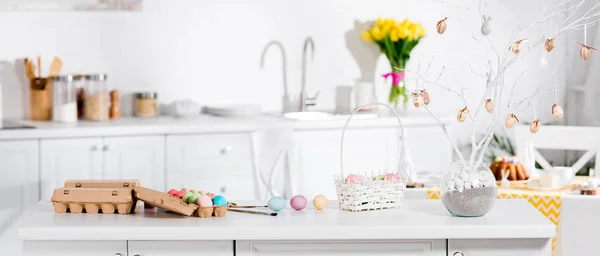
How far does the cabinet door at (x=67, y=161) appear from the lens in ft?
16.2

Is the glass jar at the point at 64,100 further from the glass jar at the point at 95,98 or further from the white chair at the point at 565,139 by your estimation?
the white chair at the point at 565,139

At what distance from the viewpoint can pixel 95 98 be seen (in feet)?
17.8

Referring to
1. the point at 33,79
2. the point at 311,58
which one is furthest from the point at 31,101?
the point at 311,58

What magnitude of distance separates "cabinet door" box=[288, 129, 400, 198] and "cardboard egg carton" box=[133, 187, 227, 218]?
6.98ft

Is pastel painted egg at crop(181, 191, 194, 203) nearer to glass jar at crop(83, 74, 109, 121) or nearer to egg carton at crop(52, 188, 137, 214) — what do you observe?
egg carton at crop(52, 188, 137, 214)

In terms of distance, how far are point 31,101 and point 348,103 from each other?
1978 mm

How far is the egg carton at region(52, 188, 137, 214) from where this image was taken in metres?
3.21

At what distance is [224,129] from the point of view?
5285 mm

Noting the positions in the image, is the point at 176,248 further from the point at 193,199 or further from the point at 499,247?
the point at 499,247

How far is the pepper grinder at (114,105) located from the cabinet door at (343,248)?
109 inches

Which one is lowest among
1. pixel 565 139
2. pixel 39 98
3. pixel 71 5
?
pixel 565 139

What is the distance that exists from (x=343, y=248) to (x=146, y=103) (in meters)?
2.89

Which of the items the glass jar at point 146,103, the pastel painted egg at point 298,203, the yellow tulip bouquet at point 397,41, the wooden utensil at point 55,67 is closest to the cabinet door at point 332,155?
the yellow tulip bouquet at point 397,41

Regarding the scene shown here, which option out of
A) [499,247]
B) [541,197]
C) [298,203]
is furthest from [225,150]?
[499,247]
